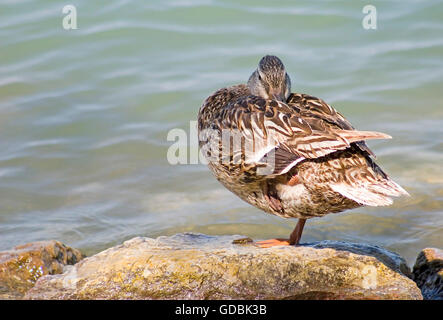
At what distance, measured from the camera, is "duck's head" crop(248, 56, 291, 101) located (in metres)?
5.07

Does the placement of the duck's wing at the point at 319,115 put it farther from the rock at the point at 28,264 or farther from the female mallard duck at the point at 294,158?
the rock at the point at 28,264

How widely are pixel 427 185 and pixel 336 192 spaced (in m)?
3.19

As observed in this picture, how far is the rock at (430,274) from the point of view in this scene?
4457 millimetres

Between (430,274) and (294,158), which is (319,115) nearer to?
(294,158)

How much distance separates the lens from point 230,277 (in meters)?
4.17

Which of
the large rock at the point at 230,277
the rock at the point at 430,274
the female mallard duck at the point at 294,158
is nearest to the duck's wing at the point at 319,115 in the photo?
the female mallard duck at the point at 294,158

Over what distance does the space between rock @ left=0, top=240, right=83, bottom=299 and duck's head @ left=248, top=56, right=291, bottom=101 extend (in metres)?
1.88

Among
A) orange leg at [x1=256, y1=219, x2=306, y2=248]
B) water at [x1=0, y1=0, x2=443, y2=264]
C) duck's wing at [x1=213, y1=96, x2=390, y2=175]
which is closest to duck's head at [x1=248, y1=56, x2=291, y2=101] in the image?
duck's wing at [x1=213, y1=96, x2=390, y2=175]

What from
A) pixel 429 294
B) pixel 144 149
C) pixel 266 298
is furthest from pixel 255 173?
pixel 144 149

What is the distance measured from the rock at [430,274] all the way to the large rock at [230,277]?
0.93 feet

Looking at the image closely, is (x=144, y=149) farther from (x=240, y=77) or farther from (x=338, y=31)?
(x=338, y=31)

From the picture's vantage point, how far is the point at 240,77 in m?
9.73

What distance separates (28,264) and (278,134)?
6.46 ft

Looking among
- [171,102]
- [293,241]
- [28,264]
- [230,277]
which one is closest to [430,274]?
[293,241]
